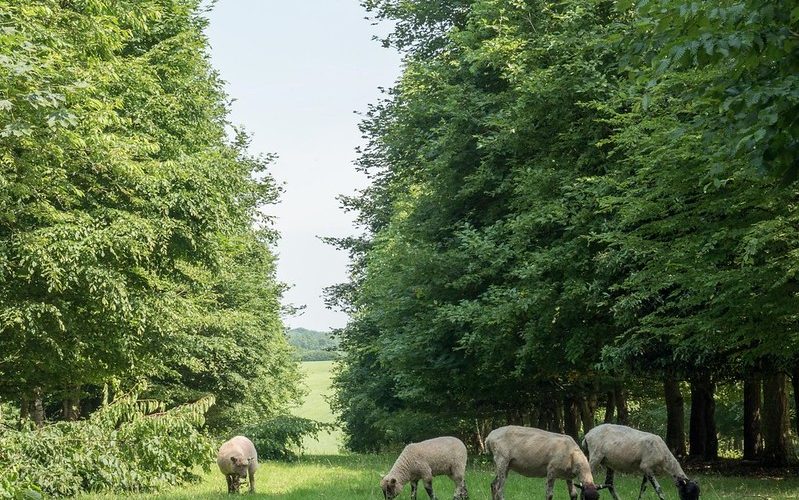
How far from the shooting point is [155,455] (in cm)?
1959

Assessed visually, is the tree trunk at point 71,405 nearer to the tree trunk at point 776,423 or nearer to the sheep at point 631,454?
the sheep at point 631,454

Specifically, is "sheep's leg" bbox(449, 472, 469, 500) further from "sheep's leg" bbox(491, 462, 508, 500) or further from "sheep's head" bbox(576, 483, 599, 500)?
"sheep's head" bbox(576, 483, 599, 500)

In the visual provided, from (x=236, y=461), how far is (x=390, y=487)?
4.64m

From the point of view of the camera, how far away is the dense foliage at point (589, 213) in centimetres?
921

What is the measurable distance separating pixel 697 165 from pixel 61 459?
48.1 feet

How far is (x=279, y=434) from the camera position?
122 feet

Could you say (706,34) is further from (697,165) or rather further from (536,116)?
(536,116)

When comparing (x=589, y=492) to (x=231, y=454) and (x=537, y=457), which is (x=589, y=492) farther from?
(x=231, y=454)

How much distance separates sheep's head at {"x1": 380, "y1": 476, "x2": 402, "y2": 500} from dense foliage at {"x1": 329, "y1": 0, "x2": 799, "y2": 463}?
23.1 feet

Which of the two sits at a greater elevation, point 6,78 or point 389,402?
point 6,78

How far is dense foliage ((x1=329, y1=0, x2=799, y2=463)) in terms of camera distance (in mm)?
9211

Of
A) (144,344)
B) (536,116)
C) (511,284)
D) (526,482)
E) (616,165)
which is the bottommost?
(526,482)

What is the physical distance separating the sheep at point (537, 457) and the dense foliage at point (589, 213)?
14.7 feet

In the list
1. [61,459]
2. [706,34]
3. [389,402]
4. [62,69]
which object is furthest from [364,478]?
[389,402]
